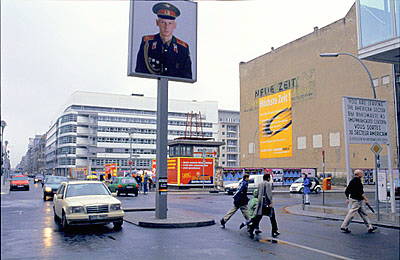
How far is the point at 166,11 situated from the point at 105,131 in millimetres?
94482

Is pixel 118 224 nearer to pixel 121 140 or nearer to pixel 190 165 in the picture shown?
pixel 190 165

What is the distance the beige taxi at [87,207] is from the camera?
11.8 meters

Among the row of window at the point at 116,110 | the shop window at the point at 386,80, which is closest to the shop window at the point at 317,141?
the shop window at the point at 386,80

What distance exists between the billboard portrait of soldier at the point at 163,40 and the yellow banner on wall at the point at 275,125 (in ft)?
167

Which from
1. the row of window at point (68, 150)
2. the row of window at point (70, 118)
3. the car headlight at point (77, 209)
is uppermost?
the row of window at point (70, 118)

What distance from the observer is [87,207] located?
11898mm

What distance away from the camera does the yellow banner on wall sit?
212 ft

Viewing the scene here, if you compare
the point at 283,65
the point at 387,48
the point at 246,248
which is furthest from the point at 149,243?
the point at 283,65

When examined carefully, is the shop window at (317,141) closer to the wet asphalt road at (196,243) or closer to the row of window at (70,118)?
the wet asphalt road at (196,243)

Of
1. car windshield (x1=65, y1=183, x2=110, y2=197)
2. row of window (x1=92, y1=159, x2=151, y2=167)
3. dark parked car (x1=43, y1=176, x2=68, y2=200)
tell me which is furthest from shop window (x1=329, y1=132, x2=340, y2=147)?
row of window (x1=92, y1=159, x2=151, y2=167)

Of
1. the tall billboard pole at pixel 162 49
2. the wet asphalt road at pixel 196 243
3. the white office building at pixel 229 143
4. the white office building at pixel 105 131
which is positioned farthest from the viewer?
the white office building at pixel 229 143

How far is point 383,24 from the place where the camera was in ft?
53.6

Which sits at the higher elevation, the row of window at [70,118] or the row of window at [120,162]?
the row of window at [70,118]

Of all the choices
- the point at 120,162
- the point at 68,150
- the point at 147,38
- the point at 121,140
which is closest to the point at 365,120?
the point at 147,38
